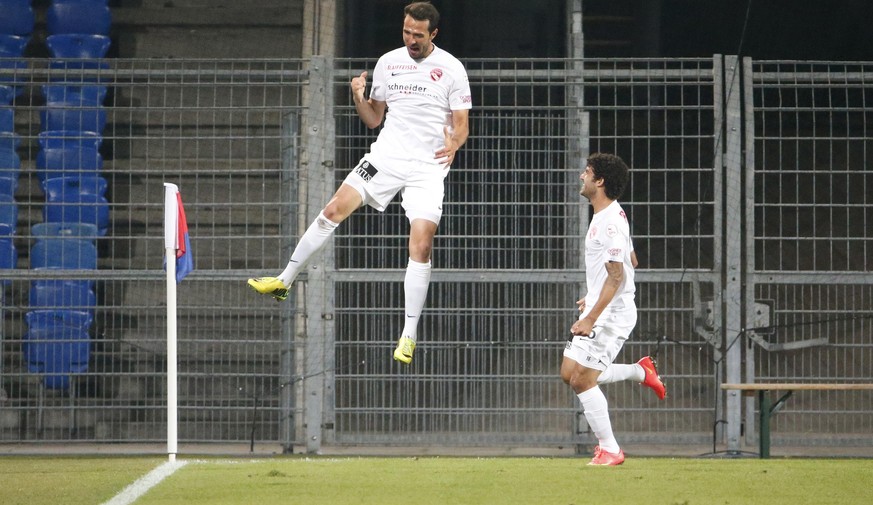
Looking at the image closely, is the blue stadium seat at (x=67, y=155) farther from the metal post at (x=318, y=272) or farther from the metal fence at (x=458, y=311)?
the metal post at (x=318, y=272)

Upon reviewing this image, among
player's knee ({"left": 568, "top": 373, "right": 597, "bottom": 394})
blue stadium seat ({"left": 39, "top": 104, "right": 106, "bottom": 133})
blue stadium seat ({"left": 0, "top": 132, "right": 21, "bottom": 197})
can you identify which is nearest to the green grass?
player's knee ({"left": 568, "top": 373, "right": 597, "bottom": 394})

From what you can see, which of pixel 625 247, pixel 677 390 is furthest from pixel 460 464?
pixel 677 390

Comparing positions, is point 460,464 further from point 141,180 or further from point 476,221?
point 141,180

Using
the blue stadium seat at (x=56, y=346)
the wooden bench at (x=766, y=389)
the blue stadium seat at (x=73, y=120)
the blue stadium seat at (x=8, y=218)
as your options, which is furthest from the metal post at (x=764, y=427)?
the blue stadium seat at (x=8, y=218)

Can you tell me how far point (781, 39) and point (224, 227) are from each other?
6.29 metres

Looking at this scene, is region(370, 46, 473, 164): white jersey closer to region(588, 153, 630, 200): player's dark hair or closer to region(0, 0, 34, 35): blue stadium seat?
region(588, 153, 630, 200): player's dark hair

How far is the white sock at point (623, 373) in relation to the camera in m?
8.67

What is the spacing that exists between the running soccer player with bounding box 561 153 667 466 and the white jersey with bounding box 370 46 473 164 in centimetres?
98

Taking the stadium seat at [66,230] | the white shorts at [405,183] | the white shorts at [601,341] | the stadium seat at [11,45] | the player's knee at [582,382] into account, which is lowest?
the player's knee at [582,382]

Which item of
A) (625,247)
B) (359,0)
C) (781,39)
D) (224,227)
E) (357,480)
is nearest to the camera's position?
(357,480)

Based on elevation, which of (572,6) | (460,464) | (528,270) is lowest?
(460,464)

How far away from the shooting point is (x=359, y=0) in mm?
13148

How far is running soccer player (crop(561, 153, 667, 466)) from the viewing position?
8039 millimetres

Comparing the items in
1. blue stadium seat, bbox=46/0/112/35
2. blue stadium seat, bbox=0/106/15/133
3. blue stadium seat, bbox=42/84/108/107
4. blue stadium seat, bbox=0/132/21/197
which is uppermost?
blue stadium seat, bbox=46/0/112/35
